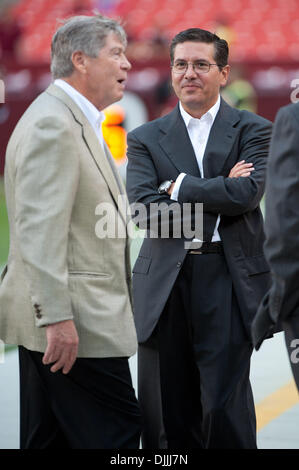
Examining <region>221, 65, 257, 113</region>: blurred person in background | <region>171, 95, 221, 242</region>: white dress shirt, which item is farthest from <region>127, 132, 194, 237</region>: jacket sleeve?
<region>221, 65, 257, 113</region>: blurred person in background

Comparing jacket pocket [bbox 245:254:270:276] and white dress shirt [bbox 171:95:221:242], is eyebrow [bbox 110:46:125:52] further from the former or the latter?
jacket pocket [bbox 245:254:270:276]

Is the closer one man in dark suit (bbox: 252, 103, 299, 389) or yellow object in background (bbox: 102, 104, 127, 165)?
man in dark suit (bbox: 252, 103, 299, 389)

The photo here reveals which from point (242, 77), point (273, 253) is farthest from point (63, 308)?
point (242, 77)

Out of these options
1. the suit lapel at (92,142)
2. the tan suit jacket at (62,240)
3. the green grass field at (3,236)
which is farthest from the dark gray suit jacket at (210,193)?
the green grass field at (3,236)

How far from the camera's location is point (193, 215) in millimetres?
3902

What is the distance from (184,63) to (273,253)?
1425 mm

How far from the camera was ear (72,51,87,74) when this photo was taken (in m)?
3.16

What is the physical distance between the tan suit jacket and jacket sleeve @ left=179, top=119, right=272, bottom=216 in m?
0.64

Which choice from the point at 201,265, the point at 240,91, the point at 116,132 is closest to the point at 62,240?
the point at 201,265

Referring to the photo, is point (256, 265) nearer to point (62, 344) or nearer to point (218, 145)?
point (218, 145)

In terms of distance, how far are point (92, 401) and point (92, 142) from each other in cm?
93

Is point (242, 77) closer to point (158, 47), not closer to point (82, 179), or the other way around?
point (158, 47)

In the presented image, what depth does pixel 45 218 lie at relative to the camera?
2.92m

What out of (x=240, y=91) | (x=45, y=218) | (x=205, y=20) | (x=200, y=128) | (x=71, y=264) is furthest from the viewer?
(x=205, y=20)
